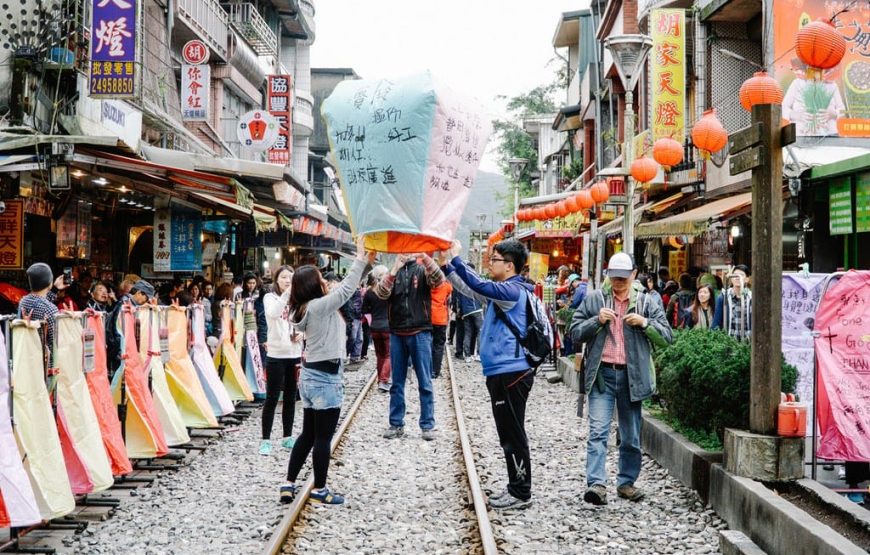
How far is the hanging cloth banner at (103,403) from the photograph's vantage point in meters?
6.97

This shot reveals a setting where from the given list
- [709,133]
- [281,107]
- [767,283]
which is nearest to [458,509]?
[767,283]

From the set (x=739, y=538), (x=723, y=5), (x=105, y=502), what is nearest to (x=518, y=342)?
(x=739, y=538)

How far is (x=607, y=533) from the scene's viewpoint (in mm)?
6391

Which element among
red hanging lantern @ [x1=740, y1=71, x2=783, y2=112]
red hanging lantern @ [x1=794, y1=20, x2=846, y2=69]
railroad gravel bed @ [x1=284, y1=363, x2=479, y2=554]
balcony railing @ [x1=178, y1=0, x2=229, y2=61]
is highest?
balcony railing @ [x1=178, y1=0, x2=229, y2=61]

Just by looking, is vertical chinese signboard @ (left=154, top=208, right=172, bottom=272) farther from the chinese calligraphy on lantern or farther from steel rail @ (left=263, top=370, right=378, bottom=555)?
steel rail @ (left=263, top=370, right=378, bottom=555)

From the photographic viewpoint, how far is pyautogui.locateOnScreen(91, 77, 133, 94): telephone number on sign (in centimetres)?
1265

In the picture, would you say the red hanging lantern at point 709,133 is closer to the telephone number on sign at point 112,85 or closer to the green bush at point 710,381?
the green bush at point 710,381

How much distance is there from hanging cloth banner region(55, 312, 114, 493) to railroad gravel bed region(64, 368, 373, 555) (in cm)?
41

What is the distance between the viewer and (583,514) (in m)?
6.89

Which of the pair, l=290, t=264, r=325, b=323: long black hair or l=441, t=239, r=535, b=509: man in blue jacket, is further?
l=290, t=264, r=325, b=323: long black hair

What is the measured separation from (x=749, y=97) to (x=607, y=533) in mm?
6279

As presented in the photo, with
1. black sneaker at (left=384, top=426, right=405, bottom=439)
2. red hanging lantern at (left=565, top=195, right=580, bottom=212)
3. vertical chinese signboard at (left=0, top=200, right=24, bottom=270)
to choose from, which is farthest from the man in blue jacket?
red hanging lantern at (left=565, top=195, right=580, bottom=212)

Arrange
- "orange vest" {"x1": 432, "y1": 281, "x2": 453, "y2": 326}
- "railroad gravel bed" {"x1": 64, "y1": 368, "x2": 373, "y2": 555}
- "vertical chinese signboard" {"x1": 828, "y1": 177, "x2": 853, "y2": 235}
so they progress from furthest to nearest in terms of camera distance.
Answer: "orange vest" {"x1": 432, "y1": 281, "x2": 453, "y2": 326} → "vertical chinese signboard" {"x1": 828, "y1": 177, "x2": 853, "y2": 235} → "railroad gravel bed" {"x1": 64, "y1": 368, "x2": 373, "y2": 555}

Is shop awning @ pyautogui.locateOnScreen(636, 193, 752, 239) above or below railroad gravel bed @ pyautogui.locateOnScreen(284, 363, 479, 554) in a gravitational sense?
above
